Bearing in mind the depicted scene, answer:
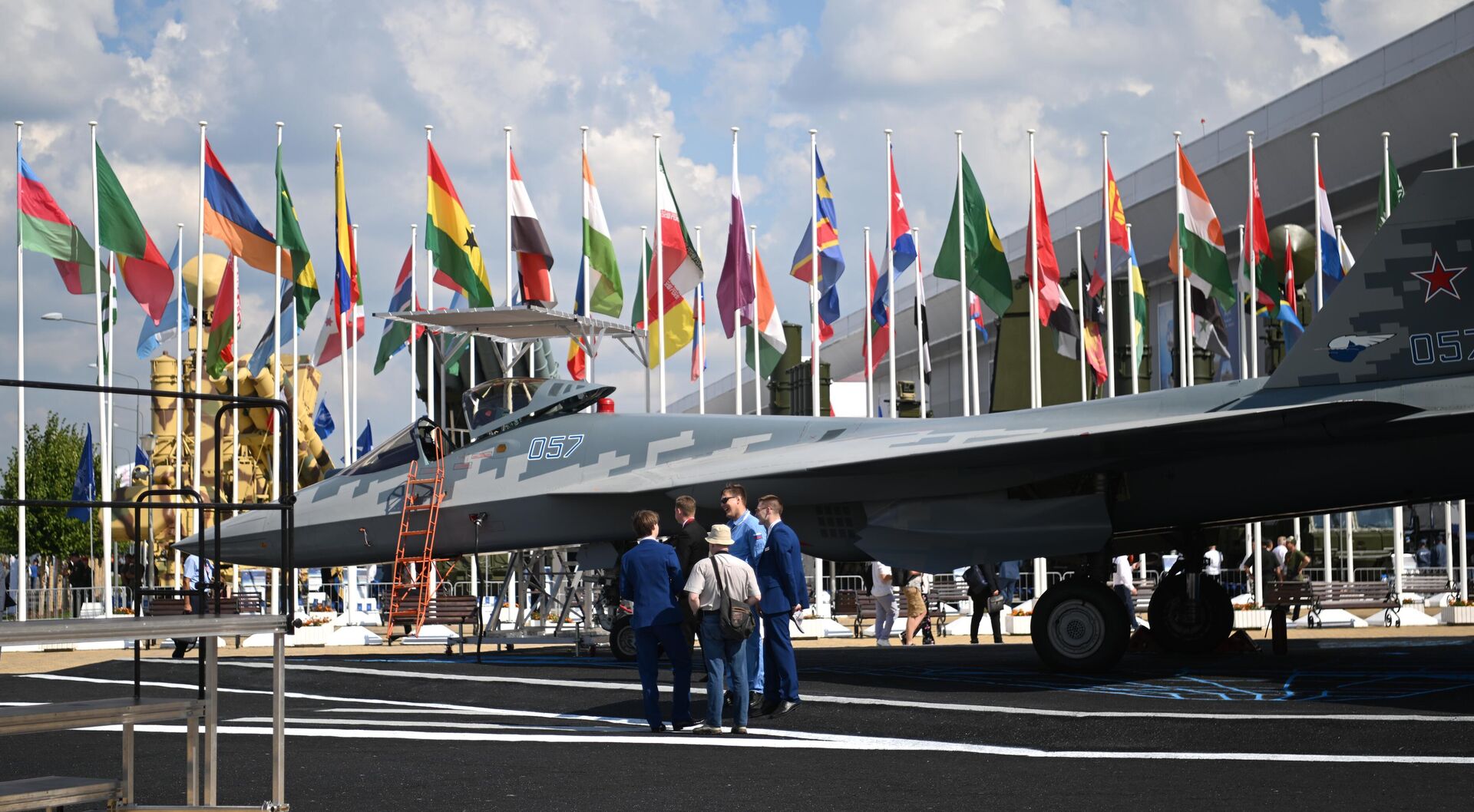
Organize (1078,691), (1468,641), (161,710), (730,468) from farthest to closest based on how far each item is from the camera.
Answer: (1468,641) → (730,468) → (1078,691) → (161,710)

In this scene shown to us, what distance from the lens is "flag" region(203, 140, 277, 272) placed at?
23.8m

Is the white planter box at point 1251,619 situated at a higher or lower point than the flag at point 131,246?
lower

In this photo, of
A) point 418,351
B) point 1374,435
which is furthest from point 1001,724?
point 418,351

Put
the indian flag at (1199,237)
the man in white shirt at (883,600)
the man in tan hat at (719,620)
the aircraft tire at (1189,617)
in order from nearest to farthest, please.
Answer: the man in tan hat at (719,620) < the aircraft tire at (1189,617) < the man in white shirt at (883,600) < the indian flag at (1199,237)

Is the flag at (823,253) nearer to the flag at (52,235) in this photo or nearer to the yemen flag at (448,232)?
the yemen flag at (448,232)

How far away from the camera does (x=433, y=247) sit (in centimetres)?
2427

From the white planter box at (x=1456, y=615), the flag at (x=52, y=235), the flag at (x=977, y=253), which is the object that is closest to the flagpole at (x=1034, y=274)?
the flag at (x=977, y=253)

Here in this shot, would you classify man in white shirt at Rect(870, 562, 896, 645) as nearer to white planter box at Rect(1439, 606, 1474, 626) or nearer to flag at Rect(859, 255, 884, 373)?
flag at Rect(859, 255, 884, 373)

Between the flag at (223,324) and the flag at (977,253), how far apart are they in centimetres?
1216

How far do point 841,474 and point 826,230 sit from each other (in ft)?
44.5

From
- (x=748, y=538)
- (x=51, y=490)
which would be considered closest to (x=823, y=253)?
(x=748, y=538)

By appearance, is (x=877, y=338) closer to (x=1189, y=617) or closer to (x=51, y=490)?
(x=1189, y=617)

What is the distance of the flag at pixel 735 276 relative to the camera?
26.1 metres

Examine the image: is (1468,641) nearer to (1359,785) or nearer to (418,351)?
(1359,785)
